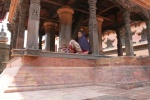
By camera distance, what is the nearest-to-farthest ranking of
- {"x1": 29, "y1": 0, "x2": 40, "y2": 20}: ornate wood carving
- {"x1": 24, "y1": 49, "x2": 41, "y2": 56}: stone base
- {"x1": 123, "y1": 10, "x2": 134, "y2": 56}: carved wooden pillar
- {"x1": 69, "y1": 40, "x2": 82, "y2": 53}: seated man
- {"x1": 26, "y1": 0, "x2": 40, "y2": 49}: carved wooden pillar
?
{"x1": 24, "y1": 49, "x2": 41, "y2": 56}: stone base → {"x1": 26, "y1": 0, "x2": 40, "y2": 49}: carved wooden pillar → {"x1": 29, "y1": 0, "x2": 40, "y2": 20}: ornate wood carving → {"x1": 69, "y1": 40, "x2": 82, "y2": 53}: seated man → {"x1": 123, "y1": 10, "x2": 134, "y2": 56}: carved wooden pillar

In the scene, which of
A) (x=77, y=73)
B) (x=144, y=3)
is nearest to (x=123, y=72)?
(x=77, y=73)

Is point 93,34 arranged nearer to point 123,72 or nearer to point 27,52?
point 123,72

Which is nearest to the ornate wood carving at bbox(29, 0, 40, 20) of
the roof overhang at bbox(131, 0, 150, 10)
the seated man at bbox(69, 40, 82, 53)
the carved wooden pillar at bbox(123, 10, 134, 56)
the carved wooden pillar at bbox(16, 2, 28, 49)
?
the seated man at bbox(69, 40, 82, 53)

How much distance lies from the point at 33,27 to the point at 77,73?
239 centimetres

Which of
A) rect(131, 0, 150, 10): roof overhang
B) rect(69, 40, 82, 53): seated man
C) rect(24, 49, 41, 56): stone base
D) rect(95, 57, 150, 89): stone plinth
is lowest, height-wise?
rect(95, 57, 150, 89): stone plinth

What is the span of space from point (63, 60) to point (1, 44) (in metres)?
11.5

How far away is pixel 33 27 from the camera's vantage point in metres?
5.55

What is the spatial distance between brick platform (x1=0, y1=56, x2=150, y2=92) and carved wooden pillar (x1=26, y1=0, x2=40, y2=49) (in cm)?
56

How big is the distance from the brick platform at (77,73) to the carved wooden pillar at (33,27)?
1.84 feet

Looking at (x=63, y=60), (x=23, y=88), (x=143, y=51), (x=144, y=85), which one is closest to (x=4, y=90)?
(x=23, y=88)

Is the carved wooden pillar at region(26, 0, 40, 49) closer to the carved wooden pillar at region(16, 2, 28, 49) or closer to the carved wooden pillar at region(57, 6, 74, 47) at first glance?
the carved wooden pillar at region(16, 2, 28, 49)

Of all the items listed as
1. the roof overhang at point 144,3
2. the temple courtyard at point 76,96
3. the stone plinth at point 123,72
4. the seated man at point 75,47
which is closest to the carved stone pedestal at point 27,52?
the temple courtyard at point 76,96

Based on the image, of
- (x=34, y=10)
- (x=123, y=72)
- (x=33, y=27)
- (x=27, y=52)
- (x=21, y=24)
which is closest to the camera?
(x=27, y=52)

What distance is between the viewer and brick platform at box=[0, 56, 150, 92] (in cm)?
470
